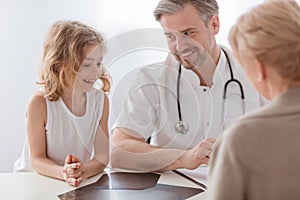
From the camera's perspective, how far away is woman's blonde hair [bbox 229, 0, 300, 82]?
72cm

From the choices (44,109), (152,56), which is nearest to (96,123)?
(44,109)

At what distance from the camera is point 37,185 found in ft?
4.33

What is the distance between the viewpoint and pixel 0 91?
2.39 meters

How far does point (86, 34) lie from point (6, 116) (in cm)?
111

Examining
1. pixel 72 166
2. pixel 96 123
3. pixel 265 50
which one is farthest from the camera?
pixel 96 123

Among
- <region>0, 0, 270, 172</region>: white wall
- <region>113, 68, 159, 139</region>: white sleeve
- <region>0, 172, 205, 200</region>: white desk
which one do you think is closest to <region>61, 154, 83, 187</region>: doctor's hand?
<region>0, 172, 205, 200</region>: white desk

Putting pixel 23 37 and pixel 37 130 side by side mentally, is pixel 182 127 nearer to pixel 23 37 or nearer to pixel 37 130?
pixel 37 130

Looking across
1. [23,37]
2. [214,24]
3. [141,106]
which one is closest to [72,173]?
[141,106]

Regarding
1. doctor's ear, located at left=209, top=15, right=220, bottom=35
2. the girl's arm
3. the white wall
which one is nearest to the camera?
the girl's arm

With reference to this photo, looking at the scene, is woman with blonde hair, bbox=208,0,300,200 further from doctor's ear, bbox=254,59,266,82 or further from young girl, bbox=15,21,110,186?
young girl, bbox=15,21,110,186

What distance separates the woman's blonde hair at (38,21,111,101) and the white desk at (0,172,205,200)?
28 cm

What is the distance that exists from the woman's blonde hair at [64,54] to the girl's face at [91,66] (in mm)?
34

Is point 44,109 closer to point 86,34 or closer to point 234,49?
point 86,34

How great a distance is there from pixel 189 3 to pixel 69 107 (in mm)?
517
